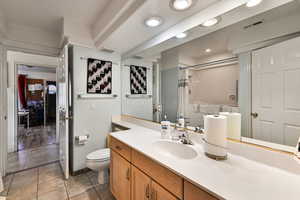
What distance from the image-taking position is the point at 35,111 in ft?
18.5

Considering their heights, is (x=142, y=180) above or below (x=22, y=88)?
below

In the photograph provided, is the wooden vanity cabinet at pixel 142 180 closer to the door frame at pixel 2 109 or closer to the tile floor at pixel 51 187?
the tile floor at pixel 51 187

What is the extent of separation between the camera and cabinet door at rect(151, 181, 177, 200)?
0.90 metres

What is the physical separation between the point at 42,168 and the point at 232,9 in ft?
11.5

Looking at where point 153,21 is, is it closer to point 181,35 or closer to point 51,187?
point 181,35

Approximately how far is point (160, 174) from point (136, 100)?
1.71 m

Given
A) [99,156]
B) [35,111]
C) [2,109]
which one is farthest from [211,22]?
[35,111]

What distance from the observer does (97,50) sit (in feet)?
7.77

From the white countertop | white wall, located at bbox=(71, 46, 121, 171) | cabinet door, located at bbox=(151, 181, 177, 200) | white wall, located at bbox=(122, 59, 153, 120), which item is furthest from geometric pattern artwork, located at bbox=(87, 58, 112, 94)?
cabinet door, located at bbox=(151, 181, 177, 200)

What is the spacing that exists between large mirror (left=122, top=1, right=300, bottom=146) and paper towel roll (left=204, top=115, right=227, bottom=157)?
0.91 feet

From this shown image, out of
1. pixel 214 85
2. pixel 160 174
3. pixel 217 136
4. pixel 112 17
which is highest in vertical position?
pixel 112 17

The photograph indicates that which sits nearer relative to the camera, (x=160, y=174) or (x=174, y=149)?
(x=160, y=174)

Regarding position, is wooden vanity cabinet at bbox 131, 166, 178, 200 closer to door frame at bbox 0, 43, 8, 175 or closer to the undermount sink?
the undermount sink

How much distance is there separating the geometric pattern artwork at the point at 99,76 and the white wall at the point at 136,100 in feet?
0.94
